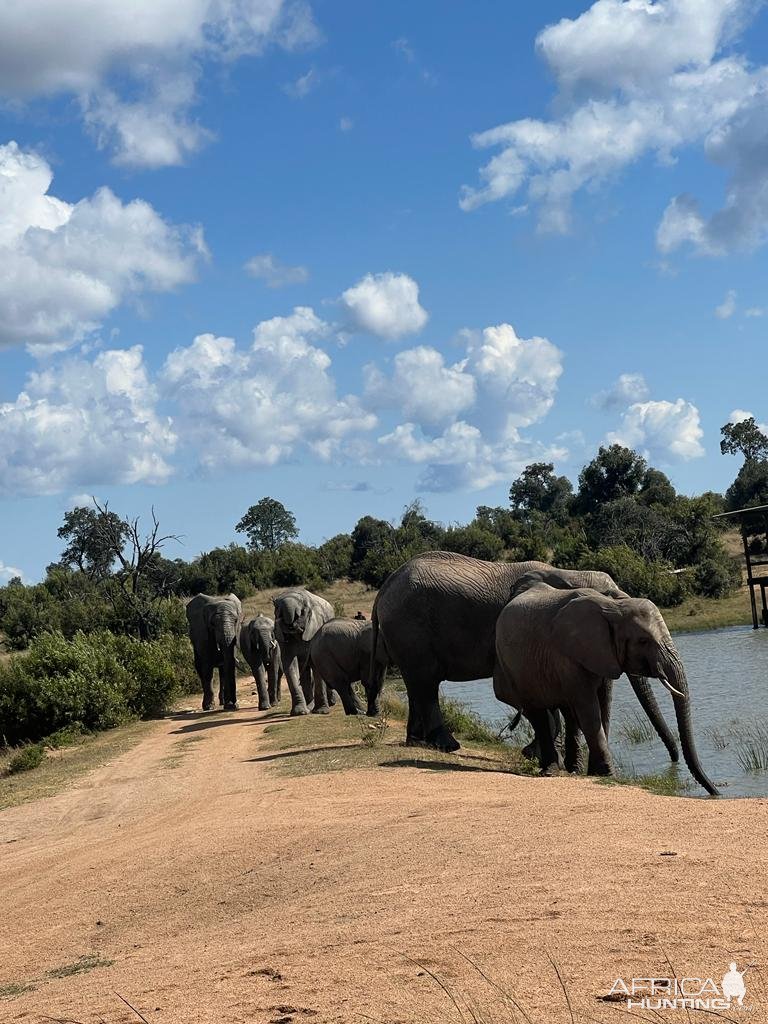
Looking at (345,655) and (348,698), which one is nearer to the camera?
(345,655)

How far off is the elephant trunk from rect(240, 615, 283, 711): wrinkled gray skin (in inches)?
470

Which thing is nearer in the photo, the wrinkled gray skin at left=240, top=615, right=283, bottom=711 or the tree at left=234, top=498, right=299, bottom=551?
the wrinkled gray skin at left=240, top=615, right=283, bottom=711

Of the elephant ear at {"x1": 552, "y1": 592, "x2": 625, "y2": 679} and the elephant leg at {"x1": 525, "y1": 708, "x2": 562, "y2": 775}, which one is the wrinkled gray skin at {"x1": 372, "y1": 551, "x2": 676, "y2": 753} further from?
the elephant ear at {"x1": 552, "y1": 592, "x2": 625, "y2": 679}

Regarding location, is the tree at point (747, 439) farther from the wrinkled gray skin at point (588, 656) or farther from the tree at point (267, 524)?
the wrinkled gray skin at point (588, 656)

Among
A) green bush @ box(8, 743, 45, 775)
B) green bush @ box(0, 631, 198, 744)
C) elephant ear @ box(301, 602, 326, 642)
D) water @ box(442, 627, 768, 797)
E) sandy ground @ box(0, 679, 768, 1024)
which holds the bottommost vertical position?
water @ box(442, 627, 768, 797)

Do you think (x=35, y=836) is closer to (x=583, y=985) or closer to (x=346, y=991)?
(x=346, y=991)

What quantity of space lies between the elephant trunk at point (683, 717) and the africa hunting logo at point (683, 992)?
652 centimetres

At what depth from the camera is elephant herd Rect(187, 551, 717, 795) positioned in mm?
11562

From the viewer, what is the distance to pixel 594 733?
1166 cm

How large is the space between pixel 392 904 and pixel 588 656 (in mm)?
5830

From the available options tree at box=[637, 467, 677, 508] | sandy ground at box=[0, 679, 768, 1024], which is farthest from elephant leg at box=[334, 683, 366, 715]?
tree at box=[637, 467, 677, 508]

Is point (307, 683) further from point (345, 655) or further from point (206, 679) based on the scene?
point (345, 655)

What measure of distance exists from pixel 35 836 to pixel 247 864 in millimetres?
4755

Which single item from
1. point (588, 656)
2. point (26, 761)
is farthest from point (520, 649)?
point (26, 761)
